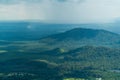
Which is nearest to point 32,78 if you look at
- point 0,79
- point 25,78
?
point 25,78

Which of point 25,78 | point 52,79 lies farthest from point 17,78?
point 52,79

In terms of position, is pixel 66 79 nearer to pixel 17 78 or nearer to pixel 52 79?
pixel 52 79

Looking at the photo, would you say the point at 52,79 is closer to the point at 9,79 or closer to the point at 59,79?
the point at 59,79

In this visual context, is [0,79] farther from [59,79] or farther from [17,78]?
[59,79]

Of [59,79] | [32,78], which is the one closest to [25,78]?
[32,78]

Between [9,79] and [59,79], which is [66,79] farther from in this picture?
[9,79]

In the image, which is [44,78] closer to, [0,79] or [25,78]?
[25,78]
